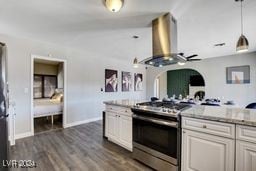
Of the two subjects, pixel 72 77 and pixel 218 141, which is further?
pixel 72 77

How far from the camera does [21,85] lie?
3.63 meters

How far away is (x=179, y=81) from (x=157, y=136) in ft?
23.5

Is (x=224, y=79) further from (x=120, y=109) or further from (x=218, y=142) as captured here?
(x=218, y=142)

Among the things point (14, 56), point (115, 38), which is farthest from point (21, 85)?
point (115, 38)

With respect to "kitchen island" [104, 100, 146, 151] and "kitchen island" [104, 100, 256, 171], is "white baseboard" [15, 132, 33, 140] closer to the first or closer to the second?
"kitchen island" [104, 100, 146, 151]

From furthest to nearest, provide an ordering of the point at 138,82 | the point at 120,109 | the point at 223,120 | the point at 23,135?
1. the point at 138,82
2. the point at 23,135
3. the point at 120,109
4. the point at 223,120

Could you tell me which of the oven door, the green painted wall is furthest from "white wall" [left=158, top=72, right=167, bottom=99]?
the oven door

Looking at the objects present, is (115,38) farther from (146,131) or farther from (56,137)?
(56,137)

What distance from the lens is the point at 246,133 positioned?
1523 mm

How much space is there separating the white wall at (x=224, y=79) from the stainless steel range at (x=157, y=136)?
4634 mm

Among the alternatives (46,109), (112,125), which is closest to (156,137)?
(112,125)

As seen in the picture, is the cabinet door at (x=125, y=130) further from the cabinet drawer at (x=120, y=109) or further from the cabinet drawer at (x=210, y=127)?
the cabinet drawer at (x=210, y=127)

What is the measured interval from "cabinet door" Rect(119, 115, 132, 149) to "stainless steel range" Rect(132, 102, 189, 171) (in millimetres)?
228

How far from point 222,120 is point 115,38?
2960 millimetres
